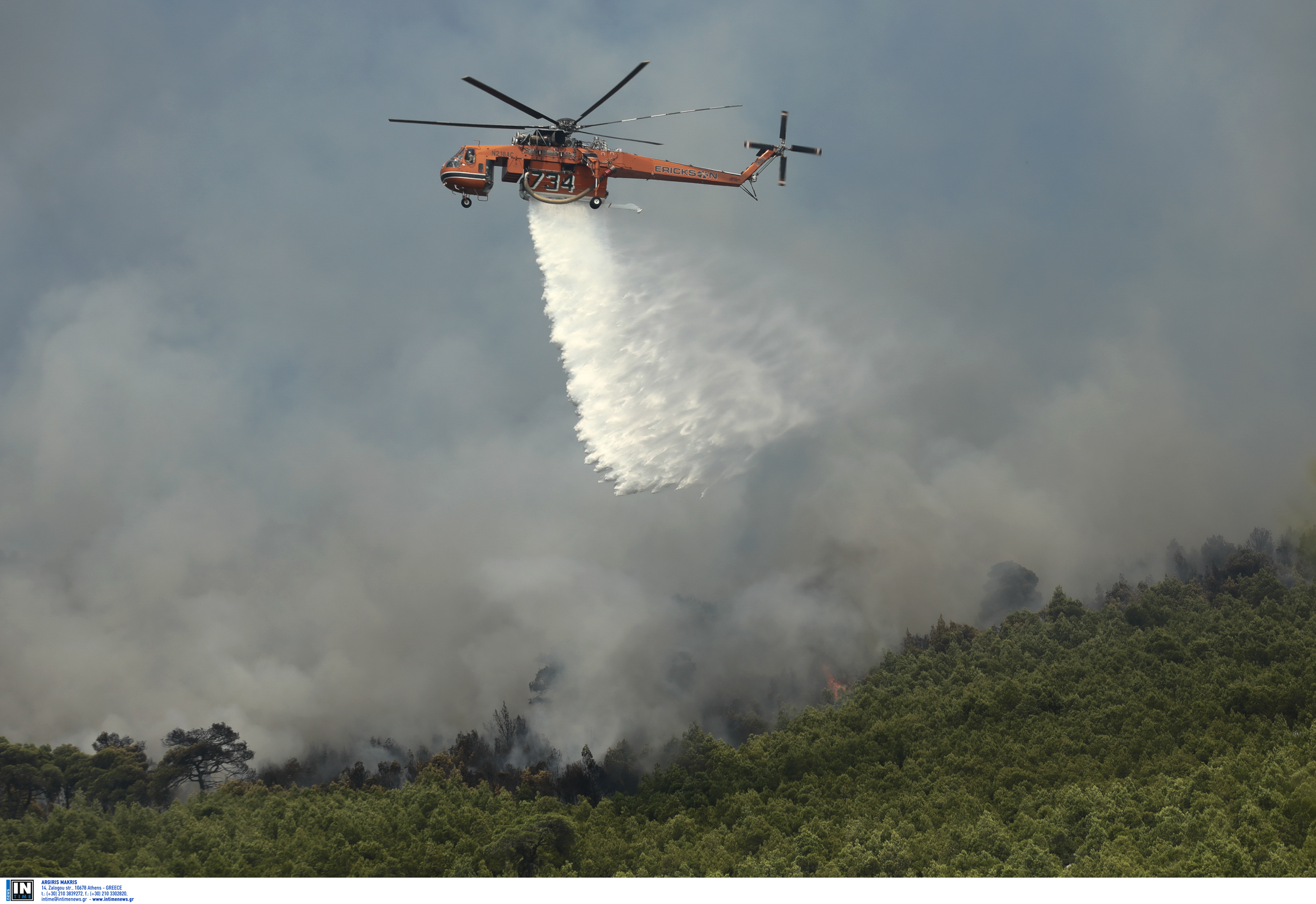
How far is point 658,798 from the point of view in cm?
6619

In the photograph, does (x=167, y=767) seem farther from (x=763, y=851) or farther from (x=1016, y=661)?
(x=1016, y=661)

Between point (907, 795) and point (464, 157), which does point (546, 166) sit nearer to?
point (464, 157)

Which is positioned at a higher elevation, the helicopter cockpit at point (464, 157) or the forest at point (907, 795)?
the helicopter cockpit at point (464, 157)

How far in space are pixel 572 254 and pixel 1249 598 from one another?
81666 millimetres

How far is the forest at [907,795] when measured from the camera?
4434 cm

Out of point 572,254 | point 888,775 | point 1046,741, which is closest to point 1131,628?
point 1046,741

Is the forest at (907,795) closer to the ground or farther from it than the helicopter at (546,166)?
closer to the ground

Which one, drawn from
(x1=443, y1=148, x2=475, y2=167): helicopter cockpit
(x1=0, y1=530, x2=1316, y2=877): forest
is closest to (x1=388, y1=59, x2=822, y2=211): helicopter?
(x1=443, y1=148, x2=475, y2=167): helicopter cockpit

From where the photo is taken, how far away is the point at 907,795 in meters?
55.6

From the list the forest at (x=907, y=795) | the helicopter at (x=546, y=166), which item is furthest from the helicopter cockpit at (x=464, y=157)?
the forest at (x=907, y=795)

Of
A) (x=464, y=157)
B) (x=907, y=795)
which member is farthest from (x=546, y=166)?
(x=907, y=795)

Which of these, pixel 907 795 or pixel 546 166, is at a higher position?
pixel 546 166

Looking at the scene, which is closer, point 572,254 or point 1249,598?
point 572,254

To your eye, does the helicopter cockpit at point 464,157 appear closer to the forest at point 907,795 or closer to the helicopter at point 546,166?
the helicopter at point 546,166
